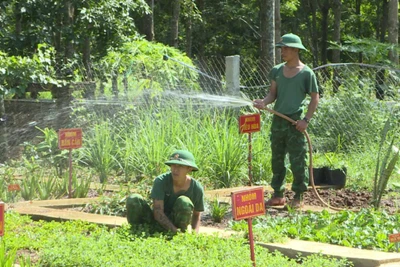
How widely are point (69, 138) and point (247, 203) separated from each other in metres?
4.18

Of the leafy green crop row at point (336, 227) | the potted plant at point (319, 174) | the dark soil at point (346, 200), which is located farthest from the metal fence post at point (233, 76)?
the leafy green crop row at point (336, 227)

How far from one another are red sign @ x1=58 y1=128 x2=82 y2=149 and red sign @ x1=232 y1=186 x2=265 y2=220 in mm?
4096

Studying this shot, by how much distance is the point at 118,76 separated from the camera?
13.4 meters

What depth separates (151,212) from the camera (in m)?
6.95

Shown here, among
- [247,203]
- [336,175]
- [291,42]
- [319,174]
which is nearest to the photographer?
[247,203]

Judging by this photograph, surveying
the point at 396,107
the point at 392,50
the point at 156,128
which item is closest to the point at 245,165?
the point at 156,128

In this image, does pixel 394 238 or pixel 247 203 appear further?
pixel 394 238

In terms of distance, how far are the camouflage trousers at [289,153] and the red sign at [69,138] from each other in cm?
220

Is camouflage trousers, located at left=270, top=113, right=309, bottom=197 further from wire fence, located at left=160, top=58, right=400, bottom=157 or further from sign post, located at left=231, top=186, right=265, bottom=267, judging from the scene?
wire fence, located at left=160, top=58, right=400, bottom=157

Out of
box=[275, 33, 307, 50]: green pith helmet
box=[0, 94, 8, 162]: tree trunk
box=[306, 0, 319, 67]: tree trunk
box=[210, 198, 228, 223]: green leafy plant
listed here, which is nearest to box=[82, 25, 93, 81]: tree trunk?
box=[0, 94, 8, 162]: tree trunk

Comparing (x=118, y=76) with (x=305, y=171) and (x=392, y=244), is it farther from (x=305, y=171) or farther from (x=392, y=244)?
Result: (x=392, y=244)

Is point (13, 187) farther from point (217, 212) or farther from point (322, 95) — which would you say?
point (322, 95)

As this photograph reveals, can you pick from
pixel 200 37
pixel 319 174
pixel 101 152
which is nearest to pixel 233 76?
pixel 319 174

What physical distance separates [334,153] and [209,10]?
19.5 m
